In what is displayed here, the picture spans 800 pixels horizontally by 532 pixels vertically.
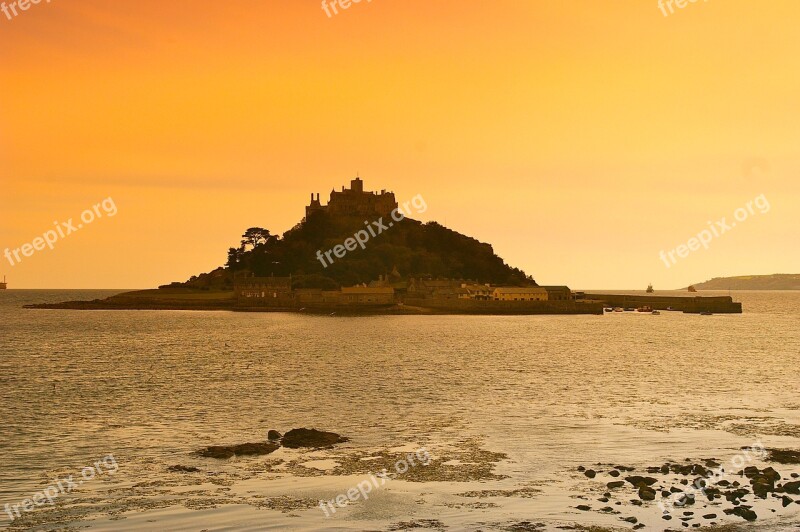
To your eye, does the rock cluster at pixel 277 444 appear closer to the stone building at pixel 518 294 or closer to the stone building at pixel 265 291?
the stone building at pixel 518 294

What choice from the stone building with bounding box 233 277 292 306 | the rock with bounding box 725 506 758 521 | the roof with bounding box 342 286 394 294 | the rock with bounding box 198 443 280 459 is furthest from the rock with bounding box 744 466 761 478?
the stone building with bounding box 233 277 292 306

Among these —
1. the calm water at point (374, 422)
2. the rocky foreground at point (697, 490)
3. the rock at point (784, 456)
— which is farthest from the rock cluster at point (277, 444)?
the rock at point (784, 456)

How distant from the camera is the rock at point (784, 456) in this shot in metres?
29.5

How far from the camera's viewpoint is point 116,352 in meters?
83.4

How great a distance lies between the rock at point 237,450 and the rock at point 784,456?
17.6 meters

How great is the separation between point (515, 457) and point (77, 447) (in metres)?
16.5

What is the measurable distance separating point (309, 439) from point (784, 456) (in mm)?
17053

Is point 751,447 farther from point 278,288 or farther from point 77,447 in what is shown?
point 278,288

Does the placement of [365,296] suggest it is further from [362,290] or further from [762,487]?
[762,487]

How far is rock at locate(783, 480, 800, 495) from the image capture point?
83.7ft

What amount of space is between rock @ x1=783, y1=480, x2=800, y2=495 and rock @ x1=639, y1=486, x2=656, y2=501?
401cm

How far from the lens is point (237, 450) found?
3136 cm

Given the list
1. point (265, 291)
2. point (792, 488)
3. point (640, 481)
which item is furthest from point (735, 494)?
point (265, 291)

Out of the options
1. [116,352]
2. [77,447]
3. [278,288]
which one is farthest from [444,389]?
[278,288]
